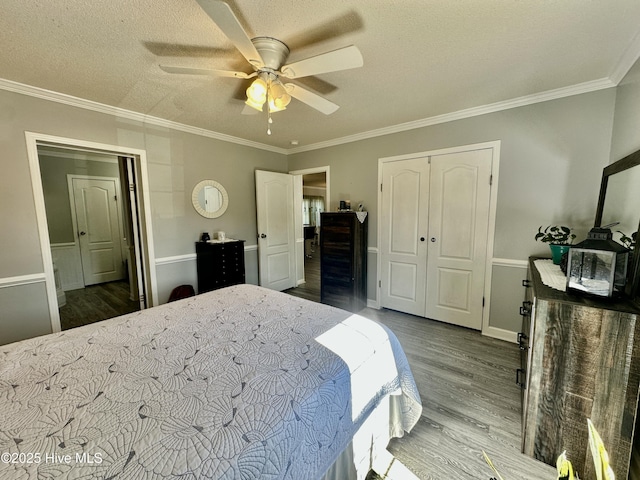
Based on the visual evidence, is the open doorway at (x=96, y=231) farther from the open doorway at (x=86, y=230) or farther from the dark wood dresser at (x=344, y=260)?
the dark wood dresser at (x=344, y=260)

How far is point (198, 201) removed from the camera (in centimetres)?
330

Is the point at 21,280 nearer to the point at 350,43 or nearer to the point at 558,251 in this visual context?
the point at 350,43

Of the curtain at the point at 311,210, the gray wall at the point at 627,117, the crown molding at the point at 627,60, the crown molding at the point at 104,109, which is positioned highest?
the crown molding at the point at 104,109

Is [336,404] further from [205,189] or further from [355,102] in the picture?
[205,189]

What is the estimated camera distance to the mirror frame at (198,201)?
3263mm

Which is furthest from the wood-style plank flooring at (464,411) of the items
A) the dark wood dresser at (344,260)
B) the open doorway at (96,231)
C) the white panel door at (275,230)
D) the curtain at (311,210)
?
the curtain at (311,210)

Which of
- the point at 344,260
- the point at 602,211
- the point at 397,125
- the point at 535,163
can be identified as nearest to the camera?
the point at 602,211

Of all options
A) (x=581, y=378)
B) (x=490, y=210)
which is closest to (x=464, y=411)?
(x=581, y=378)

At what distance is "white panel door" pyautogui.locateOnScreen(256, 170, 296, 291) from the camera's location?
13.0 ft

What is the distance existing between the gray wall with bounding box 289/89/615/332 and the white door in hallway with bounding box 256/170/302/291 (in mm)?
2115

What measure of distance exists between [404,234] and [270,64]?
2.42 m

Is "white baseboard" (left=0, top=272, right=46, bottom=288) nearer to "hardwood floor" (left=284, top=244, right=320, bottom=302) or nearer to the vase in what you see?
"hardwood floor" (left=284, top=244, right=320, bottom=302)

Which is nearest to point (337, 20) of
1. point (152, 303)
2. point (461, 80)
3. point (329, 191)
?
point (461, 80)

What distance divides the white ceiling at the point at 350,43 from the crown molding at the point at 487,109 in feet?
0.06
